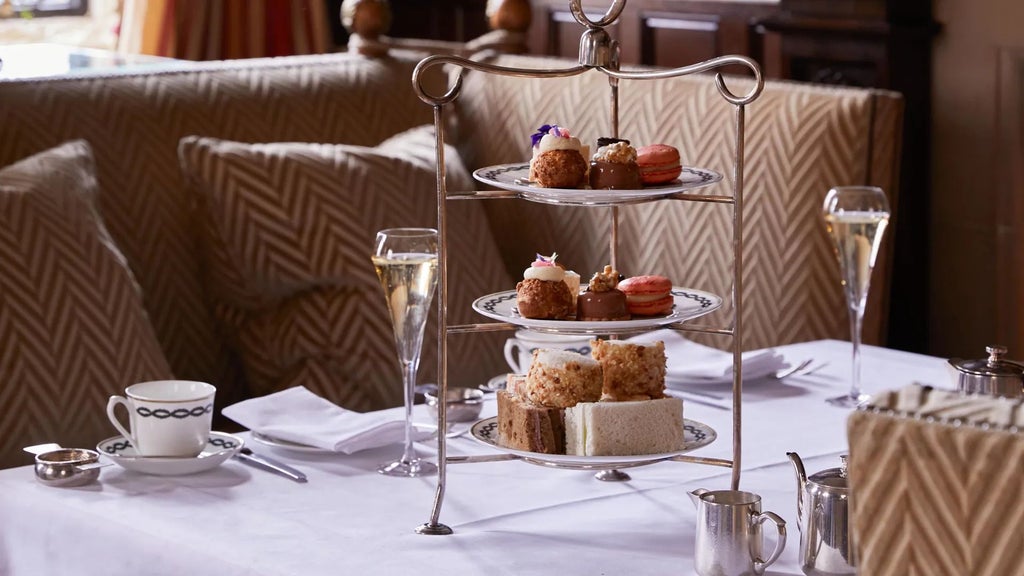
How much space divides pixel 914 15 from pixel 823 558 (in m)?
2.33

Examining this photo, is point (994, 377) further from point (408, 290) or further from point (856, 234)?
point (408, 290)

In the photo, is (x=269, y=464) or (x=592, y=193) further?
(x=269, y=464)

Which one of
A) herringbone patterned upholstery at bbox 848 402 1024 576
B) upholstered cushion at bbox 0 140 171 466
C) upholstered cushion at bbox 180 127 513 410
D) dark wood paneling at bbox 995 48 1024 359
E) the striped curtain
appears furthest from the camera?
the striped curtain

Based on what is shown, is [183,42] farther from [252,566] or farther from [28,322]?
[252,566]

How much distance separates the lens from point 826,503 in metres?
0.99

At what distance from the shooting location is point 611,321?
1105 mm

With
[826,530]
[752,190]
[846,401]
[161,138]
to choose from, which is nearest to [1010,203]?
[752,190]

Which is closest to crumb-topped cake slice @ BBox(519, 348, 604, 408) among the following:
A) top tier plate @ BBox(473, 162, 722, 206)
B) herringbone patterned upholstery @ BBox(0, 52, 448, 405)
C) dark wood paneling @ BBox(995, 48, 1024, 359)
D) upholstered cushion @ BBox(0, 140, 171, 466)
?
top tier plate @ BBox(473, 162, 722, 206)

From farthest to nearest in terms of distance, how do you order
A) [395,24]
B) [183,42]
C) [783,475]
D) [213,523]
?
1. [395,24]
2. [183,42]
3. [783,475]
4. [213,523]

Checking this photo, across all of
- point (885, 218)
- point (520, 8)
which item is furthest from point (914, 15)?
point (885, 218)

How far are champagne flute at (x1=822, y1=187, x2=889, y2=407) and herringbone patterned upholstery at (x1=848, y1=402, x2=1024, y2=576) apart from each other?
39.7 inches

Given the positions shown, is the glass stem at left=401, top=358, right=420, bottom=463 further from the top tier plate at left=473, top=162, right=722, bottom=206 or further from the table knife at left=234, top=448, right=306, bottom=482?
the top tier plate at left=473, top=162, right=722, bottom=206

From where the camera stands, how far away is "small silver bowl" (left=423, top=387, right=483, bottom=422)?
149cm

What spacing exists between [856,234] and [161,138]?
1.23 meters
